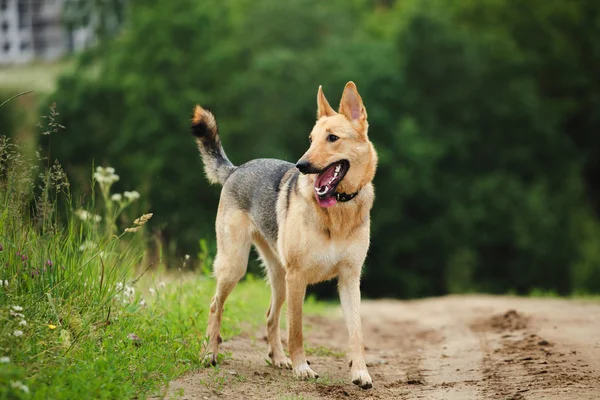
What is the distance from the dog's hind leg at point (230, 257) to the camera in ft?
26.2

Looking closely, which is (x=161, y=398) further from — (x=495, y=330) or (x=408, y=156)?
(x=408, y=156)

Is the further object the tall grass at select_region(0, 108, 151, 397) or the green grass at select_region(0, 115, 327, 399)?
the tall grass at select_region(0, 108, 151, 397)

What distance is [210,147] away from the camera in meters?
8.74

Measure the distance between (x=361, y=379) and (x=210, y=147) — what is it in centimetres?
306

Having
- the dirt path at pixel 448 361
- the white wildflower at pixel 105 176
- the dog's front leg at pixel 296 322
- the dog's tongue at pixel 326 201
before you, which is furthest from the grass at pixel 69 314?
the dog's tongue at pixel 326 201

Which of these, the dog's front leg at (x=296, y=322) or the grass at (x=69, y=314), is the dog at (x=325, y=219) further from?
the grass at (x=69, y=314)

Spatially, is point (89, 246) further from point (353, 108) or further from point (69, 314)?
point (353, 108)

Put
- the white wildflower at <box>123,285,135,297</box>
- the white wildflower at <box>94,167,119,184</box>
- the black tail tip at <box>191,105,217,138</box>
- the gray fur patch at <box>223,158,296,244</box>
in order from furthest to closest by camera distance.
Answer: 1. the white wildflower at <box>94,167,119,184</box>
2. the black tail tip at <box>191,105,217,138</box>
3. the gray fur patch at <box>223,158,296,244</box>
4. the white wildflower at <box>123,285,135,297</box>

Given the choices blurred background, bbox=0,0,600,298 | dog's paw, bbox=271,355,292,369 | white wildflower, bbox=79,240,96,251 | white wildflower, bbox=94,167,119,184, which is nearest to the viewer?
white wildflower, bbox=79,240,96,251

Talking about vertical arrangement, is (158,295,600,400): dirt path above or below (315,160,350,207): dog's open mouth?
below

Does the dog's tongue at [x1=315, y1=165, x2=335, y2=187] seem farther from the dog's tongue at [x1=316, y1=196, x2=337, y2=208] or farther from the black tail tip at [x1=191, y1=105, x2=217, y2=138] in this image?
the black tail tip at [x1=191, y1=105, x2=217, y2=138]

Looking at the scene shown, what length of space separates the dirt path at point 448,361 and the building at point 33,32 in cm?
4123

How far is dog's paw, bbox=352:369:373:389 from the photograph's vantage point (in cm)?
697

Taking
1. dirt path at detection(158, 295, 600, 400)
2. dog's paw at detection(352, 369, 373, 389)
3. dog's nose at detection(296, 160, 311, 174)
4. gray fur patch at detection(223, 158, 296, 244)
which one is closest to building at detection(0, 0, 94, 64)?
dirt path at detection(158, 295, 600, 400)
